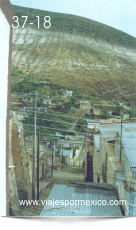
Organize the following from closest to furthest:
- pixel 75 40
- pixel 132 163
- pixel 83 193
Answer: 1. pixel 132 163
2. pixel 83 193
3. pixel 75 40

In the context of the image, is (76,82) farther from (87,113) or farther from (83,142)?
(83,142)

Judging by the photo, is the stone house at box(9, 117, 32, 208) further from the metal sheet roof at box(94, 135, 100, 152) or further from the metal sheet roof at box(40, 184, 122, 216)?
the metal sheet roof at box(94, 135, 100, 152)

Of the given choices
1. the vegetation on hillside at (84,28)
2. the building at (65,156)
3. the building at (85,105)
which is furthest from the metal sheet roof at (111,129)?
the vegetation on hillside at (84,28)

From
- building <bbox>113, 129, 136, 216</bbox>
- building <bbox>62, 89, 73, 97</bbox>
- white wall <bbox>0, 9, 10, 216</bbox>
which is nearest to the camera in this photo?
building <bbox>113, 129, 136, 216</bbox>

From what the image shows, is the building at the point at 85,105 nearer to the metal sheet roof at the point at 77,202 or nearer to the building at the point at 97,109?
the building at the point at 97,109

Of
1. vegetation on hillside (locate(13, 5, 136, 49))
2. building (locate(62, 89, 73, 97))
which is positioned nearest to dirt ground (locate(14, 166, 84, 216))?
building (locate(62, 89, 73, 97))

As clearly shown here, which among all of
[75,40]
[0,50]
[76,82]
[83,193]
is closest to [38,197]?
[83,193]
